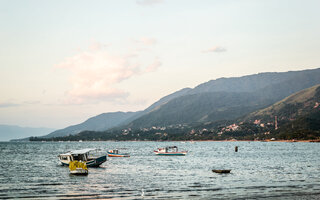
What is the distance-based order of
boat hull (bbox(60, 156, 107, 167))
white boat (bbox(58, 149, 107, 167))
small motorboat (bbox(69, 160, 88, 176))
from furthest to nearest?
white boat (bbox(58, 149, 107, 167))
boat hull (bbox(60, 156, 107, 167))
small motorboat (bbox(69, 160, 88, 176))

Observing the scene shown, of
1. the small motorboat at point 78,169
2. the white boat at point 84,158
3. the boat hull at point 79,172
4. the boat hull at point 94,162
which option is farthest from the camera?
the white boat at point 84,158

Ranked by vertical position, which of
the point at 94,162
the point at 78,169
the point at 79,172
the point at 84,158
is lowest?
the point at 79,172

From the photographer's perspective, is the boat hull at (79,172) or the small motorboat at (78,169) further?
the small motorboat at (78,169)

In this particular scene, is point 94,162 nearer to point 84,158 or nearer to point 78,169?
point 84,158

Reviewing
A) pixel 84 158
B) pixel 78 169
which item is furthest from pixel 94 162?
pixel 78 169

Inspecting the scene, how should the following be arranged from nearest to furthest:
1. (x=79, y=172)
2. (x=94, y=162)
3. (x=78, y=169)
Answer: (x=79, y=172)
(x=78, y=169)
(x=94, y=162)

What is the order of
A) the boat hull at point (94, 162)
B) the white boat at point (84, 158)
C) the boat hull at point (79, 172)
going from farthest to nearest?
the white boat at point (84, 158), the boat hull at point (94, 162), the boat hull at point (79, 172)

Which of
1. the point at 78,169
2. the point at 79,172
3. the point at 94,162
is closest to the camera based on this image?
the point at 79,172

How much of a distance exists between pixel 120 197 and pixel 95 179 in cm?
2094

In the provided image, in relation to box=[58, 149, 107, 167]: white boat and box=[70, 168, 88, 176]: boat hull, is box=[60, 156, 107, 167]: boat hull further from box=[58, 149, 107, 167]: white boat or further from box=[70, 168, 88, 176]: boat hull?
box=[70, 168, 88, 176]: boat hull

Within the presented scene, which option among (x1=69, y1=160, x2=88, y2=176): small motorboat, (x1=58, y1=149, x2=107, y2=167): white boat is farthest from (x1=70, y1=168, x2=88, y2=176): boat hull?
(x1=58, y1=149, x2=107, y2=167): white boat

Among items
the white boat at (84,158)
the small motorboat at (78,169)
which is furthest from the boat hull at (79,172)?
the white boat at (84,158)

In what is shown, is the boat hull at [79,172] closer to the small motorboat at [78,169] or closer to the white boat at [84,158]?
the small motorboat at [78,169]

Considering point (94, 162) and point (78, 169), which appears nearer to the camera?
point (78, 169)
